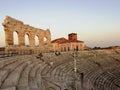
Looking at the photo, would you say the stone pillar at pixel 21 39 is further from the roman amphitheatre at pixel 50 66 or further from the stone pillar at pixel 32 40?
the stone pillar at pixel 32 40

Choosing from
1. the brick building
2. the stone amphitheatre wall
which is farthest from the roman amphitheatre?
the brick building

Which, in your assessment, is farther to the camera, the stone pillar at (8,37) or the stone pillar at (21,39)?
the stone pillar at (21,39)

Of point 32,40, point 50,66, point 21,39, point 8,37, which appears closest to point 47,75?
point 50,66

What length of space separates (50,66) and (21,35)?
43.5 feet

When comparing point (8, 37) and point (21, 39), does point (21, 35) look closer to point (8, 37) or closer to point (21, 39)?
point (21, 39)

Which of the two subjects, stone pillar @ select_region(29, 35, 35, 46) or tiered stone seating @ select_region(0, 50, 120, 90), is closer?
tiered stone seating @ select_region(0, 50, 120, 90)

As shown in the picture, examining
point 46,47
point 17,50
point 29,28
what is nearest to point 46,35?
point 46,47

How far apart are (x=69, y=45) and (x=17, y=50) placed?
31498 millimetres

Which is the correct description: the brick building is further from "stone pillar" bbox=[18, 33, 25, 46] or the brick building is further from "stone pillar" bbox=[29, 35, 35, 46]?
"stone pillar" bbox=[18, 33, 25, 46]

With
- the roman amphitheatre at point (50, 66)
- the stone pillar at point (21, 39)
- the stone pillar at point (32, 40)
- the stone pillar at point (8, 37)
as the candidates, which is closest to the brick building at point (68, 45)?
the roman amphitheatre at point (50, 66)

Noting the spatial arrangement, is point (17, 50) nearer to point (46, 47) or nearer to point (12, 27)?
point (12, 27)

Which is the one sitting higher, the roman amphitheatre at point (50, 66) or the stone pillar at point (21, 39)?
the stone pillar at point (21, 39)

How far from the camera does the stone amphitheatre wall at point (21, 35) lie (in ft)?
77.8

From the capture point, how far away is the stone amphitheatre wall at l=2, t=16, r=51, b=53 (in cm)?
2370
